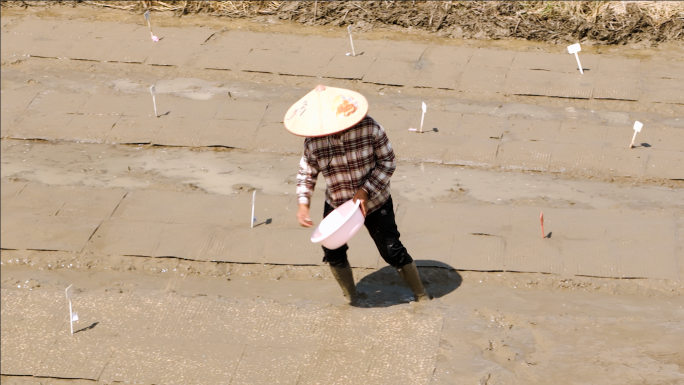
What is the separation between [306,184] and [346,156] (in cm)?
31

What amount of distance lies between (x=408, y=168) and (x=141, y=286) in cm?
248

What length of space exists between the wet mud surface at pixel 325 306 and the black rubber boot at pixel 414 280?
0.22 ft

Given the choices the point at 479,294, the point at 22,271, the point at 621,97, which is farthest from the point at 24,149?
the point at 621,97

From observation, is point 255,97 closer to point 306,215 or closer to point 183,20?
point 183,20

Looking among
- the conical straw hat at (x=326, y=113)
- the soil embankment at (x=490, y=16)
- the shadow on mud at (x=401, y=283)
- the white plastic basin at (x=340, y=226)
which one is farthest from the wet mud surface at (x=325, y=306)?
the soil embankment at (x=490, y=16)

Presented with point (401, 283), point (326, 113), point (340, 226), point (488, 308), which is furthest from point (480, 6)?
point (340, 226)

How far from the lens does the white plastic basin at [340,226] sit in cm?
427

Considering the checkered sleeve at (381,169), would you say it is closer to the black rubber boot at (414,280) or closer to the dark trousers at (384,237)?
the dark trousers at (384,237)

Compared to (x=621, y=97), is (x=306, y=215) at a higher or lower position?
higher

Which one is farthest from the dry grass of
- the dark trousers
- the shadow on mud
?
the dark trousers

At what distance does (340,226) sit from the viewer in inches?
167

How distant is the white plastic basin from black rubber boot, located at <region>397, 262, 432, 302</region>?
555 mm

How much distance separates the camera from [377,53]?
8.61 metres

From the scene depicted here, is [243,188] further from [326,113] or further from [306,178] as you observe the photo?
[326,113]
